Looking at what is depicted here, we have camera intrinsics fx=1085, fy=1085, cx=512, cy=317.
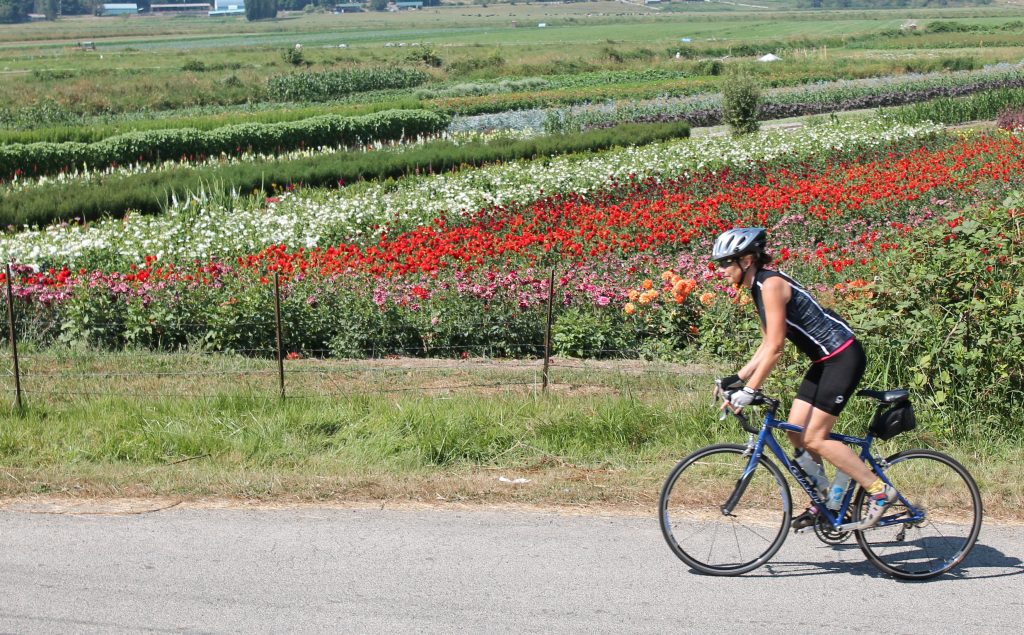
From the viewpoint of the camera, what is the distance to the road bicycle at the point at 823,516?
16.8 feet

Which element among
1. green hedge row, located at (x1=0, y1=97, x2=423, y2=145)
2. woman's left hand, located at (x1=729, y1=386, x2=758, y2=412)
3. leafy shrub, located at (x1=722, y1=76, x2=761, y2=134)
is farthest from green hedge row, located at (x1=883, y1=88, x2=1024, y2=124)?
woman's left hand, located at (x1=729, y1=386, x2=758, y2=412)

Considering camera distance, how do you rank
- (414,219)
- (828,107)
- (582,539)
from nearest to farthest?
1. (582,539)
2. (414,219)
3. (828,107)

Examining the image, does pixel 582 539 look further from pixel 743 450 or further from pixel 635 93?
pixel 635 93

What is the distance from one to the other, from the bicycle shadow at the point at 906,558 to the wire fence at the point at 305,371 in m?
2.92

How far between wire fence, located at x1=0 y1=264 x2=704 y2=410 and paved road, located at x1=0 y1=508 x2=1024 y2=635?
2.38 meters

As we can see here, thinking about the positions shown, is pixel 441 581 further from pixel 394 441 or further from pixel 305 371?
pixel 305 371

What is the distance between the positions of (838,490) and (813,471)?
0.15 meters

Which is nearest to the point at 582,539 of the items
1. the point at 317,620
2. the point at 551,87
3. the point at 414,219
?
the point at 317,620

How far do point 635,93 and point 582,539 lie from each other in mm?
44165

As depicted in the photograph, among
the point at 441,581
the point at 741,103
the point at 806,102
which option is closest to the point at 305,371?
the point at 441,581

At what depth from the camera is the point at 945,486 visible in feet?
18.2

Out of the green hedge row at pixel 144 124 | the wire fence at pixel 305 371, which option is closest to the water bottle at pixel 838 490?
the wire fence at pixel 305 371

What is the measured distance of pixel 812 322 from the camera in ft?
16.2

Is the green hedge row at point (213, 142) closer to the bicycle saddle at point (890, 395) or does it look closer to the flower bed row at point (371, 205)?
the flower bed row at point (371, 205)
